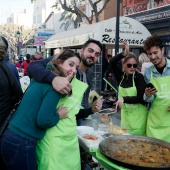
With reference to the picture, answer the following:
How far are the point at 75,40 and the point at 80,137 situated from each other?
27.3ft

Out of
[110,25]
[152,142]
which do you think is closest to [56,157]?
[152,142]

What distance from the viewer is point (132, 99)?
3184mm

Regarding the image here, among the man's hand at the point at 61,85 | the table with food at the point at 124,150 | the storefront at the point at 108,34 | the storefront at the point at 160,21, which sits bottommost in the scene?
the table with food at the point at 124,150

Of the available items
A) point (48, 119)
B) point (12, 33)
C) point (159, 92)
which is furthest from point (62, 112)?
point (12, 33)

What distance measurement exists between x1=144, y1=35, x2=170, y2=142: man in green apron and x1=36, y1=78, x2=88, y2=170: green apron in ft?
3.58

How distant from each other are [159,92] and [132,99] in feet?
1.33

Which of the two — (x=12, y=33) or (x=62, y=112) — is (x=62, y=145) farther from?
(x=12, y=33)

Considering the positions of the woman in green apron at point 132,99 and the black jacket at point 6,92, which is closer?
the black jacket at point 6,92

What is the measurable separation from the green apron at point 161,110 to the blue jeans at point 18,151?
1587 millimetres

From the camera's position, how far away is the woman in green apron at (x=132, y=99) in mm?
3193

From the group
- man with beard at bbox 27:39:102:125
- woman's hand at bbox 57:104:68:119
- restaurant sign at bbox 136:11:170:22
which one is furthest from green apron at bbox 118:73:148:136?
restaurant sign at bbox 136:11:170:22

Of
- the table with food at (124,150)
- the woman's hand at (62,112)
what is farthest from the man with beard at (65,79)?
the table with food at (124,150)

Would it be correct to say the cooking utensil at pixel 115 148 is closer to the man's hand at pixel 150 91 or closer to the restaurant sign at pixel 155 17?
the man's hand at pixel 150 91

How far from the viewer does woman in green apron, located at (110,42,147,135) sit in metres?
3.19
